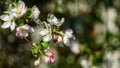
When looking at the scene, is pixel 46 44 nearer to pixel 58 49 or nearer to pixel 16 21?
pixel 16 21

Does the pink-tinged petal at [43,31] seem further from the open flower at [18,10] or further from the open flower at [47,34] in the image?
the open flower at [18,10]

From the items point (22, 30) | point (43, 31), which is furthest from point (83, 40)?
point (22, 30)

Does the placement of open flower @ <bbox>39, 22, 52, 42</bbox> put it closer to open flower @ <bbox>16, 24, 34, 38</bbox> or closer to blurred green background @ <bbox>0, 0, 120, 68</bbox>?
open flower @ <bbox>16, 24, 34, 38</bbox>

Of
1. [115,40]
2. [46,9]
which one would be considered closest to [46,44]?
[46,9]

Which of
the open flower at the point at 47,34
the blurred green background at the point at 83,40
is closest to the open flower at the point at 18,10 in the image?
the open flower at the point at 47,34

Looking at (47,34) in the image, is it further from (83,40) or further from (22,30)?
(83,40)

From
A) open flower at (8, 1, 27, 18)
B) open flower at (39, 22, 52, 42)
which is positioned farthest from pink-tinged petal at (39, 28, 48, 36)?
open flower at (8, 1, 27, 18)
